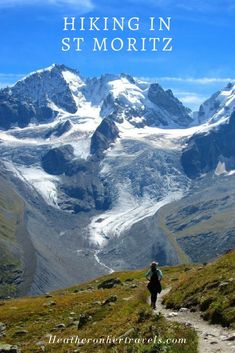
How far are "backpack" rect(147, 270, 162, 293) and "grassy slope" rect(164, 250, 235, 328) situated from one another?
1544 millimetres

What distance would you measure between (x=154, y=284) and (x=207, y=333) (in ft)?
37.5

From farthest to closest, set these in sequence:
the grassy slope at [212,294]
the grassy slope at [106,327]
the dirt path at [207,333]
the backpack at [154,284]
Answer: the backpack at [154,284] < the grassy slope at [212,294] < the grassy slope at [106,327] < the dirt path at [207,333]

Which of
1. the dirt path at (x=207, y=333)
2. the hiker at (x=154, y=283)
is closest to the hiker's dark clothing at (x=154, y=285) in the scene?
the hiker at (x=154, y=283)

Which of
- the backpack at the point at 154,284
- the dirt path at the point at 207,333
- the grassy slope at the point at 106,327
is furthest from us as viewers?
the backpack at the point at 154,284

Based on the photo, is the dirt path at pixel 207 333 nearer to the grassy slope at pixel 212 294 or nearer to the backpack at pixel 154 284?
the grassy slope at pixel 212 294

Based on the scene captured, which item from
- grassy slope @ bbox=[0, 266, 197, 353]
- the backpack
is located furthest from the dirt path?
the backpack

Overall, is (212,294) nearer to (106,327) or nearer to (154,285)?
(154,285)

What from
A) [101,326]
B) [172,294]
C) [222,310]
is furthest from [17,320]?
[222,310]

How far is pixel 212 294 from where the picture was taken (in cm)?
3459

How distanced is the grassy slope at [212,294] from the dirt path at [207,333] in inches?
21.6

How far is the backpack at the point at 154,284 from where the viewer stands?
123ft

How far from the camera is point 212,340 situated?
24922mm

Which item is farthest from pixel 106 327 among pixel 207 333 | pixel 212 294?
pixel 207 333

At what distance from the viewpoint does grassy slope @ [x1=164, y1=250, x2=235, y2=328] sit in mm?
29766
